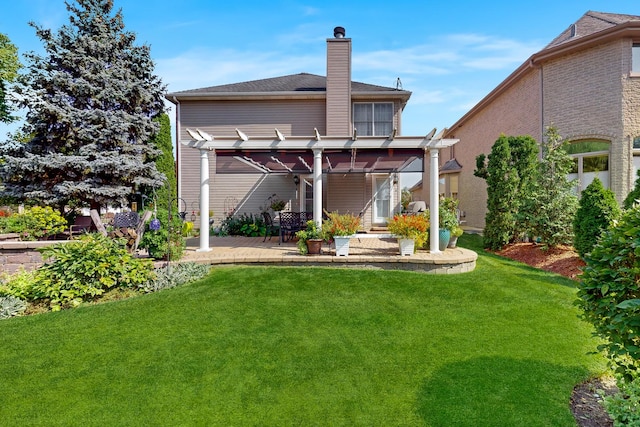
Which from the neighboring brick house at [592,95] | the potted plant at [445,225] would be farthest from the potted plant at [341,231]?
the neighboring brick house at [592,95]

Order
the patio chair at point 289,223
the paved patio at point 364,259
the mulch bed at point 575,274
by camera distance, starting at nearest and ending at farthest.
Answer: the mulch bed at point 575,274, the paved patio at point 364,259, the patio chair at point 289,223

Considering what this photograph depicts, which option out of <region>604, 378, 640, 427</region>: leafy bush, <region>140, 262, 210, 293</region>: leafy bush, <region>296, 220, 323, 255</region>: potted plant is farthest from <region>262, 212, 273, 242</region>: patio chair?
<region>604, 378, 640, 427</region>: leafy bush

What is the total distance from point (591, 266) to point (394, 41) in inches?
419

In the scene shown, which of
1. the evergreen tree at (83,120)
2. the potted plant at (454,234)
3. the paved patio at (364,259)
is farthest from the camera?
the evergreen tree at (83,120)

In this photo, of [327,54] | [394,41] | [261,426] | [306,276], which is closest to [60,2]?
[327,54]

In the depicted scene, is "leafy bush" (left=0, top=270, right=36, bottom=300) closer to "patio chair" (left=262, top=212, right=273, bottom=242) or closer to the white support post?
"patio chair" (left=262, top=212, right=273, bottom=242)

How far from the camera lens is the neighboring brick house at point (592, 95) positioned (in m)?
11.1

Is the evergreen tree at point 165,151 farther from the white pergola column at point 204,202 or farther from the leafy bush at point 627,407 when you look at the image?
the leafy bush at point 627,407

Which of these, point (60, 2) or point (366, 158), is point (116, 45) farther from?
point (366, 158)

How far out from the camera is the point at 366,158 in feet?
33.2

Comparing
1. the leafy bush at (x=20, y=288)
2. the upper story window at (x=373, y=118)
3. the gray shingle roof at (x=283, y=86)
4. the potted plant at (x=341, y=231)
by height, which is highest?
the gray shingle roof at (x=283, y=86)

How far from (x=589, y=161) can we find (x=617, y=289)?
38.3ft

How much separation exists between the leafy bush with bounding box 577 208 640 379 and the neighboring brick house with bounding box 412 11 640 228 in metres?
11.0

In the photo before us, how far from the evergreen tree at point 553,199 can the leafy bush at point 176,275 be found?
31.5 feet
